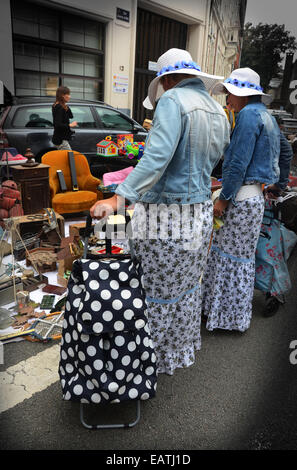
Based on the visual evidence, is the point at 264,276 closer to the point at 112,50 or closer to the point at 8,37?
the point at 8,37

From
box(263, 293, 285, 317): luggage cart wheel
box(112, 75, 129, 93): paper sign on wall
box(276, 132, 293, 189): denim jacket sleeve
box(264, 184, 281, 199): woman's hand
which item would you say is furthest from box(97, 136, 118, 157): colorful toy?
box(112, 75, 129, 93): paper sign on wall

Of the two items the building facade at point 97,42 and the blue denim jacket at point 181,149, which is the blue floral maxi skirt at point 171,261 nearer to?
the blue denim jacket at point 181,149

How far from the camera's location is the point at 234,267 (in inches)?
100.0

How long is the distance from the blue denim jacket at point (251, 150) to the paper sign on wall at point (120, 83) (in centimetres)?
850

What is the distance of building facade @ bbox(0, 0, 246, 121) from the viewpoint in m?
7.97

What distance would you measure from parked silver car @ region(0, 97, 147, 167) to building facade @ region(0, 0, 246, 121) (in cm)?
215

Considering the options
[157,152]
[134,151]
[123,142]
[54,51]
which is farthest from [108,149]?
[54,51]

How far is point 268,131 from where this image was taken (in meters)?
2.26

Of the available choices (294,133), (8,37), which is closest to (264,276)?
(294,133)

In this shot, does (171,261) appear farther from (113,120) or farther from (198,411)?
(113,120)

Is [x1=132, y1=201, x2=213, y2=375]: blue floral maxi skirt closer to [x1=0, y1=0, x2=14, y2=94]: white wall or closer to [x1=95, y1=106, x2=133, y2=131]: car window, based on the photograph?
[x1=95, y1=106, x2=133, y2=131]: car window

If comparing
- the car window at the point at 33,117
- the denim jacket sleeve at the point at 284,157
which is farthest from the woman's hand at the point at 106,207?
the car window at the point at 33,117

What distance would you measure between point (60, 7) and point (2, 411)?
353 inches

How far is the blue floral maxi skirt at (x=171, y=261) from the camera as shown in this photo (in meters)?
1.81
